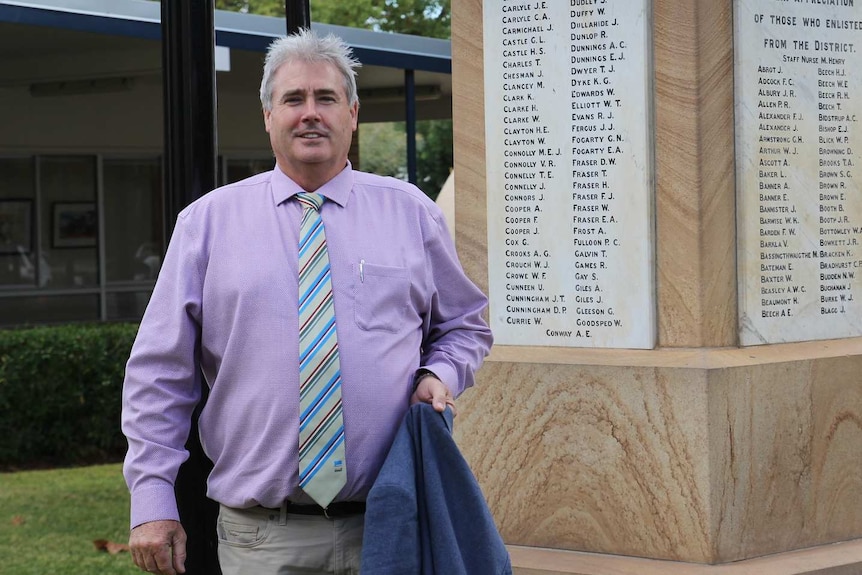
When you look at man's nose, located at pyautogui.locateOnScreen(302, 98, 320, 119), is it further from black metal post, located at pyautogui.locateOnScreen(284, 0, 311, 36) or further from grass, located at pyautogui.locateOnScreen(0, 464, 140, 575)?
grass, located at pyautogui.locateOnScreen(0, 464, 140, 575)

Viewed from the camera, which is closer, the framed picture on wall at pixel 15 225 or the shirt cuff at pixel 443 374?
the shirt cuff at pixel 443 374

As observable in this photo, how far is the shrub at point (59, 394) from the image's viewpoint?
10742mm

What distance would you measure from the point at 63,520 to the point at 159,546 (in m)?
5.82

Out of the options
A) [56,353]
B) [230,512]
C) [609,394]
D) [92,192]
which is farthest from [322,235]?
[92,192]

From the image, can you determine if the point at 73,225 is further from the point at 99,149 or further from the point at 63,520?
the point at 63,520

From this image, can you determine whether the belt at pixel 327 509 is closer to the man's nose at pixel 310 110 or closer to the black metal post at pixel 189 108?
the black metal post at pixel 189 108

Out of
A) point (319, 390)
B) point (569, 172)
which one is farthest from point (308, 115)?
point (569, 172)

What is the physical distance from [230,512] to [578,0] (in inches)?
105

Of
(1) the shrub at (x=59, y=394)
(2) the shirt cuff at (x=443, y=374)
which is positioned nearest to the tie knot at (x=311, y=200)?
(2) the shirt cuff at (x=443, y=374)

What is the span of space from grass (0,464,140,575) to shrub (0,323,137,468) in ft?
1.46

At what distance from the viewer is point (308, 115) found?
2.99 m

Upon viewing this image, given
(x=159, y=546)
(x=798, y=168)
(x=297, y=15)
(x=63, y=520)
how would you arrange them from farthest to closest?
(x=63, y=520) → (x=798, y=168) → (x=297, y=15) → (x=159, y=546)

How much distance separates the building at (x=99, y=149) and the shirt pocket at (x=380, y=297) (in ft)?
36.7

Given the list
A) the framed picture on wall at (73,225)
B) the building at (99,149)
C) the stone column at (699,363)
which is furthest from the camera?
the framed picture on wall at (73,225)
